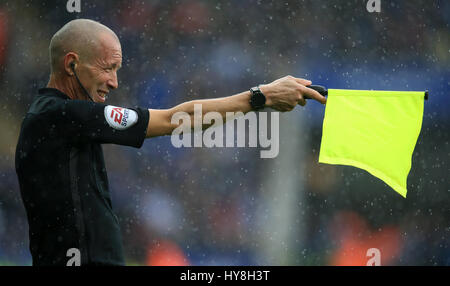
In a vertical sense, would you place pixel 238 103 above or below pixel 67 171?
above

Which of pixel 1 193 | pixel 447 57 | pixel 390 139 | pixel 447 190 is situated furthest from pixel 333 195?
pixel 390 139

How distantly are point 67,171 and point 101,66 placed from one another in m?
0.48

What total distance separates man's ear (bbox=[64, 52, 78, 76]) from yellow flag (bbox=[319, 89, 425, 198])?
1.07 meters

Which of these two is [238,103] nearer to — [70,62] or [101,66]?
[101,66]

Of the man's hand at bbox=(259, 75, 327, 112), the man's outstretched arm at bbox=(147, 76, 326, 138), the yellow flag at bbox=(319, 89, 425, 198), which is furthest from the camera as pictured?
the yellow flag at bbox=(319, 89, 425, 198)

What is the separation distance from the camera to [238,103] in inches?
96.9

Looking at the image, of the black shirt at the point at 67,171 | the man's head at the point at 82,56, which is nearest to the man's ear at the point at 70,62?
the man's head at the point at 82,56

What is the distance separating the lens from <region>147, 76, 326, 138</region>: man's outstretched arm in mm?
2381

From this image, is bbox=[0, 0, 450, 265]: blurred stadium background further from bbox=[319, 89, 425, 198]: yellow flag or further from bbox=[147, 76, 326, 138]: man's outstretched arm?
bbox=[147, 76, 326, 138]: man's outstretched arm

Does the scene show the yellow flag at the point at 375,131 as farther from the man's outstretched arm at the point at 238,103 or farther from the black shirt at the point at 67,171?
the black shirt at the point at 67,171

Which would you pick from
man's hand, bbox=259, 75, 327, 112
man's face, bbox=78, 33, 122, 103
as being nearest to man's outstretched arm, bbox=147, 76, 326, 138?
man's hand, bbox=259, 75, 327, 112

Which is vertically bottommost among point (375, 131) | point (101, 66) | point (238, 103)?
point (375, 131)

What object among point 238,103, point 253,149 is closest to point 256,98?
point 238,103

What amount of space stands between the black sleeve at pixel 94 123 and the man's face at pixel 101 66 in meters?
0.20
